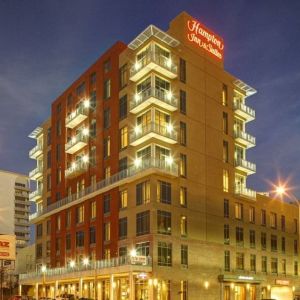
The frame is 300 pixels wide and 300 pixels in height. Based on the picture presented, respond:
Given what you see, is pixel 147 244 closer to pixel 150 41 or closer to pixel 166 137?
pixel 166 137

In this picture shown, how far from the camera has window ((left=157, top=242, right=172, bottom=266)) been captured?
63000mm

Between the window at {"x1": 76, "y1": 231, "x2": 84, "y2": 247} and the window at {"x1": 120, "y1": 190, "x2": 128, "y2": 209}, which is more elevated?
the window at {"x1": 120, "y1": 190, "x2": 128, "y2": 209}

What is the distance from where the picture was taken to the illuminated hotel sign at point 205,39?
73.2m

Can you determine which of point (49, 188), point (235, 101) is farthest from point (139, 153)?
point (49, 188)

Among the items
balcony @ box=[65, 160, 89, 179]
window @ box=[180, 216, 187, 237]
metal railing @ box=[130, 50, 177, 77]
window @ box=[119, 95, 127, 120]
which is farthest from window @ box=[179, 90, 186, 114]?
balcony @ box=[65, 160, 89, 179]

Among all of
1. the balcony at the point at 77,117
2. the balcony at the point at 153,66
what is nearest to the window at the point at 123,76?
the balcony at the point at 153,66

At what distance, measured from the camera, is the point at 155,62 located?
66.6 meters

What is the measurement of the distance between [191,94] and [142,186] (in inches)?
589

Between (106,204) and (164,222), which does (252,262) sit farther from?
(106,204)

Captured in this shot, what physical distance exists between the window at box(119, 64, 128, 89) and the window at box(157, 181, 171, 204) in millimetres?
15824

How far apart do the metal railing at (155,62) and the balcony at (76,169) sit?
17.9 meters

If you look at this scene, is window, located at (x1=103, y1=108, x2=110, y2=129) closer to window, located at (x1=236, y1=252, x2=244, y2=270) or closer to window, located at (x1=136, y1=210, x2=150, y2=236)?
window, located at (x1=136, y1=210, x2=150, y2=236)

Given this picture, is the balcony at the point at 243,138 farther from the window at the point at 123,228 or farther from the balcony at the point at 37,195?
the balcony at the point at 37,195

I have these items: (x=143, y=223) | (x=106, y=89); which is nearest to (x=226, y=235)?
(x=143, y=223)
